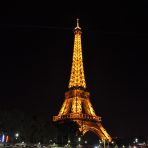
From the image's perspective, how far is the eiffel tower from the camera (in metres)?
83.3

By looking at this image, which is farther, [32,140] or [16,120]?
[32,140]

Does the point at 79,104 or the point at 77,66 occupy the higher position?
the point at 77,66

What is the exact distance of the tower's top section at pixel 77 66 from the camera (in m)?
88.3

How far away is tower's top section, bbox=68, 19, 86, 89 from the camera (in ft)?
290

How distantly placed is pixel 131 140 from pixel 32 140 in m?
57.2

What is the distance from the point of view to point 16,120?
6500cm

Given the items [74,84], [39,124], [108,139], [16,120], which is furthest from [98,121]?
[16,120]

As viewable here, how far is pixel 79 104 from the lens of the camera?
85562 mm

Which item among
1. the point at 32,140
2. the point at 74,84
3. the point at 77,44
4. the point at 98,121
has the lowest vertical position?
the point at 32,140

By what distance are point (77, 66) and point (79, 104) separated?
34.9 feet

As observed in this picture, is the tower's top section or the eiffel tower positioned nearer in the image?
the eiffel tower

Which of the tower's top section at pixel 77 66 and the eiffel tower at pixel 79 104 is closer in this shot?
the eiffel tower at pixel 79 104

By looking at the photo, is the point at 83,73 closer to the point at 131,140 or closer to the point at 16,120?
the point at 16,120

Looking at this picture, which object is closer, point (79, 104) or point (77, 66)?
point (79, 104)
